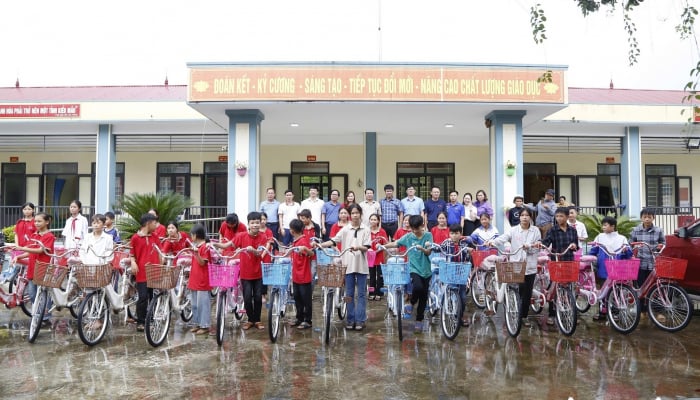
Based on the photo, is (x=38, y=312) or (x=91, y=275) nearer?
(x=91, y=275)

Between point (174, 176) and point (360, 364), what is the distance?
506 inches

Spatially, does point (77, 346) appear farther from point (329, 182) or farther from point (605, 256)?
point (329, 182)

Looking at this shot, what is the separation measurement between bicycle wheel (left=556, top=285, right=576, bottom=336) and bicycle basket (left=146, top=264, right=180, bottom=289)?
429cm

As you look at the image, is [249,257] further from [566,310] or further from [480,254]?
[566,310]

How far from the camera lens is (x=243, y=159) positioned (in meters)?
10.9

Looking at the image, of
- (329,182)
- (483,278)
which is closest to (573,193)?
(329,182)

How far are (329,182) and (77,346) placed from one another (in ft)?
35.2

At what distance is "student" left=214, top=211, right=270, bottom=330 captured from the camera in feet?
19.8

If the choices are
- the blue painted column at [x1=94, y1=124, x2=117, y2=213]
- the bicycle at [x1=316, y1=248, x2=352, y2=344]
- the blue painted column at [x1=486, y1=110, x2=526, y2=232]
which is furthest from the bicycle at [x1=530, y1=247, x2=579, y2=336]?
the blue painted column at [x1=94, y1=124, x2=117, y2=213]

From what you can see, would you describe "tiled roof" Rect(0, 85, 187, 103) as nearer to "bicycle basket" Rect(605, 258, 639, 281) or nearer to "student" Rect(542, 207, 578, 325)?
"student" Rect(542, 207, 578, 325)

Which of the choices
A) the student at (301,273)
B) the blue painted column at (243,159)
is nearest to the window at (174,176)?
the blue painted column at (243,159)

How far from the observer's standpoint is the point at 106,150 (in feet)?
45.0

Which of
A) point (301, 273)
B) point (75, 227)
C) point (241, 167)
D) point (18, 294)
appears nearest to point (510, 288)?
point (301, 273)

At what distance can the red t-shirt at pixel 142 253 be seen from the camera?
6.01 m
